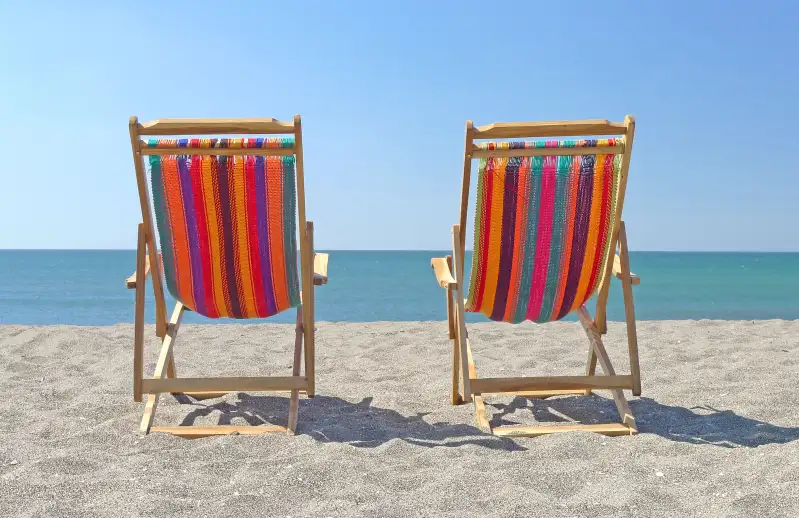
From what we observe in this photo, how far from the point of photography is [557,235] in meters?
3.26

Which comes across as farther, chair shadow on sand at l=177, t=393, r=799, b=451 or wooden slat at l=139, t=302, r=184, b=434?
wooden slat at l=139, t=302, r=184, b=434

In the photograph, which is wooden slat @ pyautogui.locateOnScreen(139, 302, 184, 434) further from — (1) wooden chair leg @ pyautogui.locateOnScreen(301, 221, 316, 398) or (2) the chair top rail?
(2) the chair top rail

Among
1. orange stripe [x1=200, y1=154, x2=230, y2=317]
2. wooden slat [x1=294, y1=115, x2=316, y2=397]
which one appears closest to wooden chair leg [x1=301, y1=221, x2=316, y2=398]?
wooden slat [x1=294, y1=115, x2=316, y2=397]

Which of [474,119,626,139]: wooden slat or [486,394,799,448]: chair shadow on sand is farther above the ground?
[474,119,626,139]: wooden slat

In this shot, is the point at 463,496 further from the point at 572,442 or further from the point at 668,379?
the point at 668,379

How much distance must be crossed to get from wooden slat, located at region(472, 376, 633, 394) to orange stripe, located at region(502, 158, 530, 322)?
339 millimetres

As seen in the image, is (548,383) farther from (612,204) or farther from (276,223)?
(276,223)

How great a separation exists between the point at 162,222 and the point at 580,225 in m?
1.79

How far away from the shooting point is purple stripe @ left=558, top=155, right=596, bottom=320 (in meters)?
3.18

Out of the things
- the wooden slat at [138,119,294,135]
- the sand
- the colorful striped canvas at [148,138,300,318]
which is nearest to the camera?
the sand

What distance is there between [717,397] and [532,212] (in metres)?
1.52

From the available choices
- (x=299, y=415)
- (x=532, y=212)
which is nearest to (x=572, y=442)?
(x=532, y=212)

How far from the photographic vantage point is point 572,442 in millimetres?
2889

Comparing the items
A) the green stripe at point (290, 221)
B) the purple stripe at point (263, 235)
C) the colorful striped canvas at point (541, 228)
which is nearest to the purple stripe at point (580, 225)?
the colorful striped canvas at point (541, 228)
